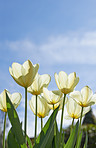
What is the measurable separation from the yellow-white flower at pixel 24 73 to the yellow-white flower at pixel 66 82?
146 millimetres

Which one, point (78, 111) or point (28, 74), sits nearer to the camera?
point (28, 74)

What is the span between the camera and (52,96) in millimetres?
1037

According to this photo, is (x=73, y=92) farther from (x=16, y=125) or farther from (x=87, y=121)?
(x=87, y=121)

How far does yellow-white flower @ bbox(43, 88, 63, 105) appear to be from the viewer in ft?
3.35

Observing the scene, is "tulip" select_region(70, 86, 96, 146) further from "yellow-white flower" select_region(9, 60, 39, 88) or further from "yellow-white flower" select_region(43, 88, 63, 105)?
"yellow-white flower" select_region(9, 60, 39, 88)

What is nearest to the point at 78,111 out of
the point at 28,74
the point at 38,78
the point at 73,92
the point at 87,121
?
the point at 73,92

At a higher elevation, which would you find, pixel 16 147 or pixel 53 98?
pixel 53 98

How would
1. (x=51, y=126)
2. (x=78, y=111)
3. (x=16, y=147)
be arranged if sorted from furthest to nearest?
(x=78, y=111) < (x=16, y=147) < (x=51, y=126)

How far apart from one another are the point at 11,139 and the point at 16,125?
22 cm

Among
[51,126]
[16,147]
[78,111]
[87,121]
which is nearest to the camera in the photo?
[51,126]

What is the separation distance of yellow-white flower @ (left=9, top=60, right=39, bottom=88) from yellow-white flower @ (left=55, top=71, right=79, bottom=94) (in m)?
0.15

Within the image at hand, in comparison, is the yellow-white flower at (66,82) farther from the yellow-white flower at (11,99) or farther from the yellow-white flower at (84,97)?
the yellow-white flower at (11,99)

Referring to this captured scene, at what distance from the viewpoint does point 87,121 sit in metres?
7.60

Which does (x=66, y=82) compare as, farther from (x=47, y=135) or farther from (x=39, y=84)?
(x=47, y=135)
